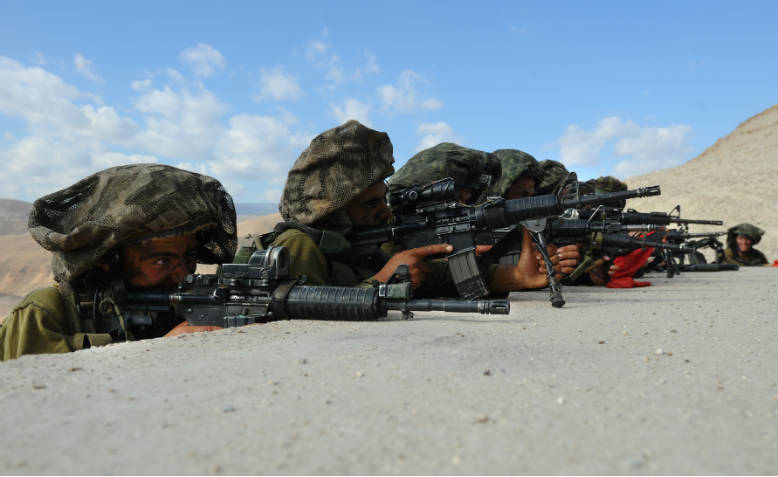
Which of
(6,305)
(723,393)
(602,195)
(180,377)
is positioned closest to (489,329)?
(723,393)

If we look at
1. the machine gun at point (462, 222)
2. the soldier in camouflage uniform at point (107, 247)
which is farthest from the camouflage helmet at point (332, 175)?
the soldier in camouflage uniform at point (107, 247)

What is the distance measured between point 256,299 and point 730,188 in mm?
28972

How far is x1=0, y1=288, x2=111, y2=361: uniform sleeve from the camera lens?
284 cm

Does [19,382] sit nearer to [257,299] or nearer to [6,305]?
[257,299]

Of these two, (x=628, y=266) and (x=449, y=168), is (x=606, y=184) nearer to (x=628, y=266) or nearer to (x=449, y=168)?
(x=628, y=266)

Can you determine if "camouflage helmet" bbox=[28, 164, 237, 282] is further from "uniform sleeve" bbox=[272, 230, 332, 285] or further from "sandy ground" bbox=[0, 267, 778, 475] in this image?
"sandy ground" bbox=[0, 267, 778, 475]

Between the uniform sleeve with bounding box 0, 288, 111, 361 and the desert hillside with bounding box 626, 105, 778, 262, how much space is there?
22.0 m

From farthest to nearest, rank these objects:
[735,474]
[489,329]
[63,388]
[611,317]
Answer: [611,317] → [489,329] → [63,388] → [735,474]

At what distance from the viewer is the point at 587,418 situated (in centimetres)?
145

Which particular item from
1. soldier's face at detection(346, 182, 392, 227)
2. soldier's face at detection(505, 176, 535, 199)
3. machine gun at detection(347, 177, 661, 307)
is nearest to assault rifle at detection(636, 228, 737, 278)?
soldier's face at detection(505, 176, 535, 199)

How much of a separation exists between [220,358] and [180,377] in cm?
32

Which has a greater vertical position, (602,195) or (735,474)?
(602,195)

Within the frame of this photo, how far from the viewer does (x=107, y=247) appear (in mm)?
3117

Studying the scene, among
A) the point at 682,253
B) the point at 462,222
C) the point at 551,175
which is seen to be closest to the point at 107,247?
the point at 462,222
